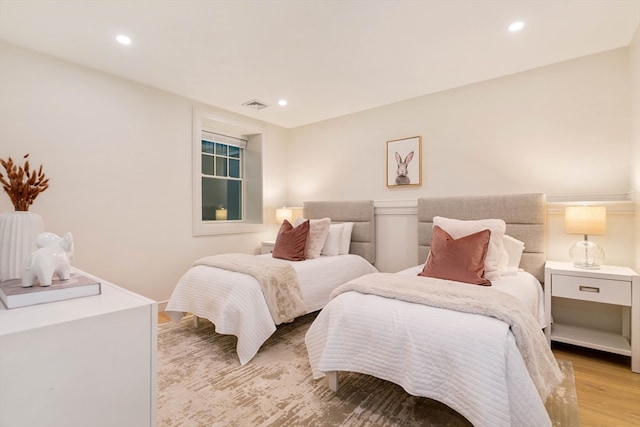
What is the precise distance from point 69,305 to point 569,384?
2776 millimetres

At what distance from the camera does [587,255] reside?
2.52 m

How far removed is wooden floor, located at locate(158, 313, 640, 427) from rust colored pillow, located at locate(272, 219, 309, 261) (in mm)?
2420

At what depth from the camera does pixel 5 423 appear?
707 mm

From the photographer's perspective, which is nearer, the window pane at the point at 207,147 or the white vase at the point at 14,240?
the white vase at the point at 14,240

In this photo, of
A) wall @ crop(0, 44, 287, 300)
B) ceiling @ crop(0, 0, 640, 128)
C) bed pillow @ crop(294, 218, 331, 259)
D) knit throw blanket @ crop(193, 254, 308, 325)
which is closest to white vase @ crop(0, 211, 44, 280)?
knit throw blanket @ crop(193, 254, 308, 325)

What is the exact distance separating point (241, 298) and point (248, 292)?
68 mm

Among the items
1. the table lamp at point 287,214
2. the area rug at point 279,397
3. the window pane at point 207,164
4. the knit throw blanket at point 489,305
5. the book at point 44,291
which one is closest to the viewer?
the book at point 44,291

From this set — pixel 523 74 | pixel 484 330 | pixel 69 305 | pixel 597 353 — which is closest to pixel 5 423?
pixel 69 305

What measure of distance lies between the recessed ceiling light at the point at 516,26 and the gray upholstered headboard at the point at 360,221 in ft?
6.97

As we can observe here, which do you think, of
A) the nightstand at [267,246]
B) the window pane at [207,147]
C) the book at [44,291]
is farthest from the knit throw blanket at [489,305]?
the window pane at [207,147]

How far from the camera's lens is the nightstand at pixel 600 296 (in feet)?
7.08

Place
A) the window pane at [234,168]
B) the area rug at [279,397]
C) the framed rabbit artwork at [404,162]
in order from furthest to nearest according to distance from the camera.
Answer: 1. the window pane at [234,168]
2. the framed rabbit artwork at [404,162]
3. the area rug at [279,397]

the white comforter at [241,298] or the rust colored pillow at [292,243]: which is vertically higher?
the rust colored pillow at [292,243]

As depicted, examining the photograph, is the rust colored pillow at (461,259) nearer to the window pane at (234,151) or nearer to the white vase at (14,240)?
the white vase at (14,240)
